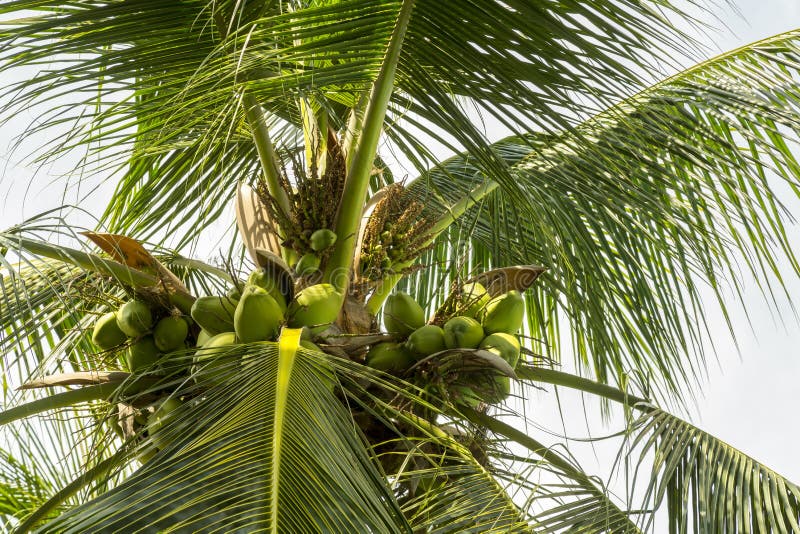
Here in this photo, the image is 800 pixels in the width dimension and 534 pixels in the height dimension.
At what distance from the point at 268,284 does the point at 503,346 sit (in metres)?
0.60

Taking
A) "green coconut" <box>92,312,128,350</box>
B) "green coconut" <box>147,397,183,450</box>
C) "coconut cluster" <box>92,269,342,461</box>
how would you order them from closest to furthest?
"green coconut" <box>147,397,183,450</box> < "coconut cluster" <box>92,269,342,461</box> < "green coconut" <box>92,312,128,350</box>

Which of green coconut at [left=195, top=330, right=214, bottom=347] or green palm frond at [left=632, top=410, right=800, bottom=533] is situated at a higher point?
green coconut at [left=195, top=330, right=214, bottom=347]

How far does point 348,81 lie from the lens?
2391 mm

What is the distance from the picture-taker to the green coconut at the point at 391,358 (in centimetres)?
231

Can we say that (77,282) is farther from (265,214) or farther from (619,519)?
(619,519)

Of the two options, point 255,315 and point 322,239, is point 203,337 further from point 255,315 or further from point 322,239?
→ point 322,239

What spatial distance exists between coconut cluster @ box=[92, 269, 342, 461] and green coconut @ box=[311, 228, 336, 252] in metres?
0.19

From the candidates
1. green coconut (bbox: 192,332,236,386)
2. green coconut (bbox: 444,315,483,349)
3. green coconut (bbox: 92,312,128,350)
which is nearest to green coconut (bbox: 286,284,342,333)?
green coconut (bbox: 192,332,236,386)

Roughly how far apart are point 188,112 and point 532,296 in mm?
1887

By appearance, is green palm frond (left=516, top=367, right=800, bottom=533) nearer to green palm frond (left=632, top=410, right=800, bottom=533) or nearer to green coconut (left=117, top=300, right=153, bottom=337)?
Answer: green palm frond (left=632, top=410, right=800, bottom=533)


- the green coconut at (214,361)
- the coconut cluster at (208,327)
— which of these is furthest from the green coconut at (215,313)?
the green coconut at (214,361)

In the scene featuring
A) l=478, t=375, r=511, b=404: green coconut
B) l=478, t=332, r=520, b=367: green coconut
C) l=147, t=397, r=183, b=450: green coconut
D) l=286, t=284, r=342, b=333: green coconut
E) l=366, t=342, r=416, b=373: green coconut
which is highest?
l=286, t=284, r=342, b=333: green coconut

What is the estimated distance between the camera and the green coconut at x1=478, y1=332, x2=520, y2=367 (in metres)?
2.29

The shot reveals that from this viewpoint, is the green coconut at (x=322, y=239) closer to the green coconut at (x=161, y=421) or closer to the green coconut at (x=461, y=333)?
the green coconut at (x=461, y=333)
